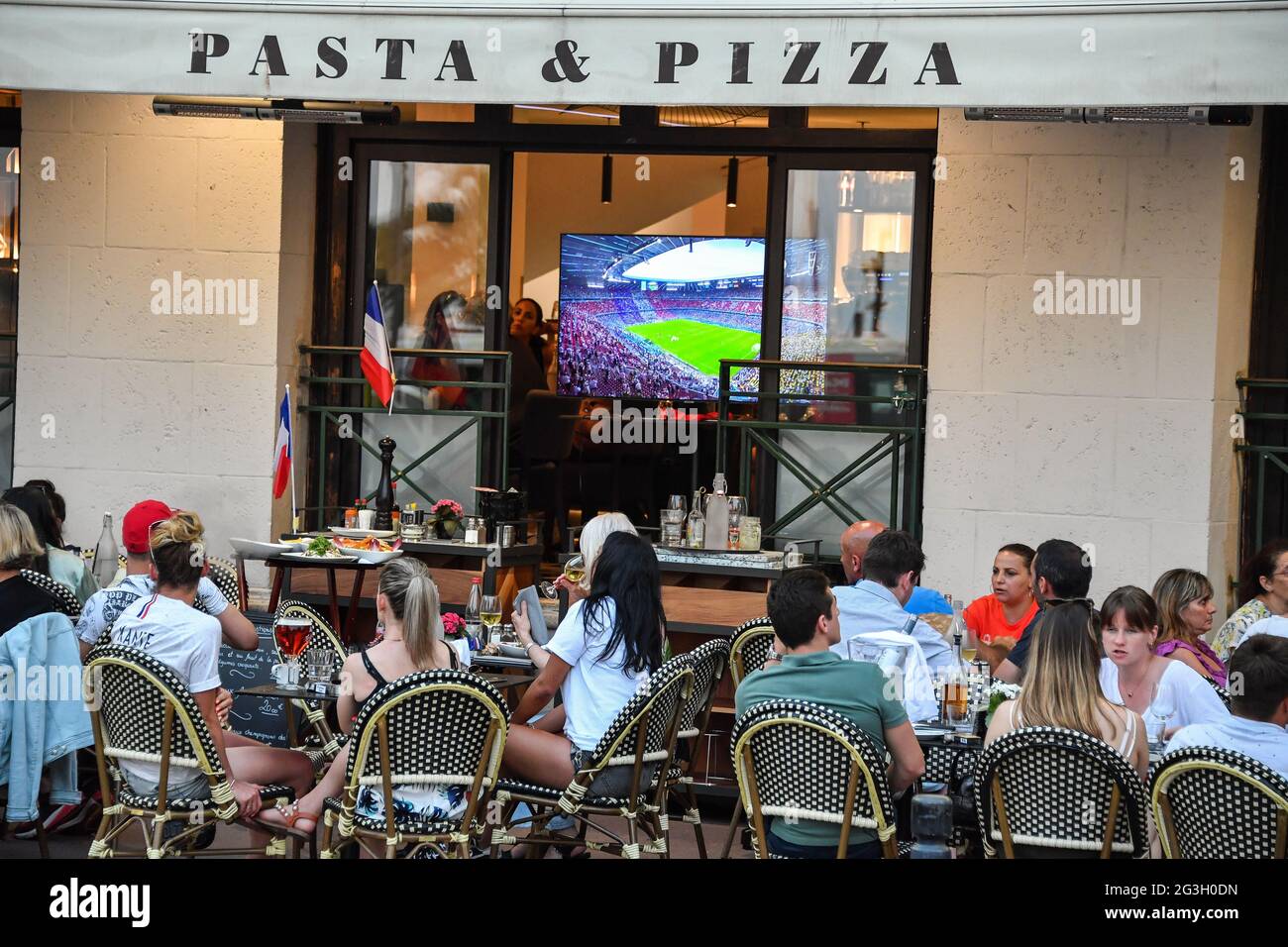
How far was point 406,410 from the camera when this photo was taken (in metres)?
9.54

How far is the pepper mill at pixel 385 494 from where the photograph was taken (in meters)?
9.03

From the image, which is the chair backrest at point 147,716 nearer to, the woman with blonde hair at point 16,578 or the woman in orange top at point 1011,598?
the woman with blonde hair at point 16,578

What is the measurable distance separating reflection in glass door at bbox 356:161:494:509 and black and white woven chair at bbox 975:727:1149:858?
5.44 m

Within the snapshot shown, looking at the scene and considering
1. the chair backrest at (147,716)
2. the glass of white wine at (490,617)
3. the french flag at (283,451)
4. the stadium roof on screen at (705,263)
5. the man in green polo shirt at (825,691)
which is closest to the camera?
the man in green polo shirt at (825,691)

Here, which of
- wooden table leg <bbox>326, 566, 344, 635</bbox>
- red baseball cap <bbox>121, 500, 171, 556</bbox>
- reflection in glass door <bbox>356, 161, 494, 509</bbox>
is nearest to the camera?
red baseball cap <bbox>121, 500, 171, 556</bbox>

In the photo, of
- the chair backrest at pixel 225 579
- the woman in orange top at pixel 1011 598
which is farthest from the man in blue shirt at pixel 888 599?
the chair backrest at pixel 225 579

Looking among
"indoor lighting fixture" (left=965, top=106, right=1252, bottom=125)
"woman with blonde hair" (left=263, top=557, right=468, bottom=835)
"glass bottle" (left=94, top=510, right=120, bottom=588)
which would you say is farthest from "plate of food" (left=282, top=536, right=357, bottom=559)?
"indoor lighting fixture" (left=965, top=106, right=1252, bottom=125)

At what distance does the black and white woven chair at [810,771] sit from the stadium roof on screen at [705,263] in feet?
17.3

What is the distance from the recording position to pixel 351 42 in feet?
23.4

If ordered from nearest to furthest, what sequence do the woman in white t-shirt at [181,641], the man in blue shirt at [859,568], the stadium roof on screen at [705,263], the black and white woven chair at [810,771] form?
the black and white woven chair at [810,771] → the woman in white t-shirt at [181,641] → the man in blue shirt at [859,568] → the stadium roof on screen at [705,263]

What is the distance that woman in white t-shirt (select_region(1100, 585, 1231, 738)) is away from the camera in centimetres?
532

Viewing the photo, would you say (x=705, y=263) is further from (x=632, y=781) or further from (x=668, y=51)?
(x=632, y=781)

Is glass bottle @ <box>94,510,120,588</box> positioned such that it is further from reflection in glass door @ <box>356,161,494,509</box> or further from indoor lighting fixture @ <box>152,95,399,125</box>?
indoor lighting fixture @ <box>152,95,399,125</box>
